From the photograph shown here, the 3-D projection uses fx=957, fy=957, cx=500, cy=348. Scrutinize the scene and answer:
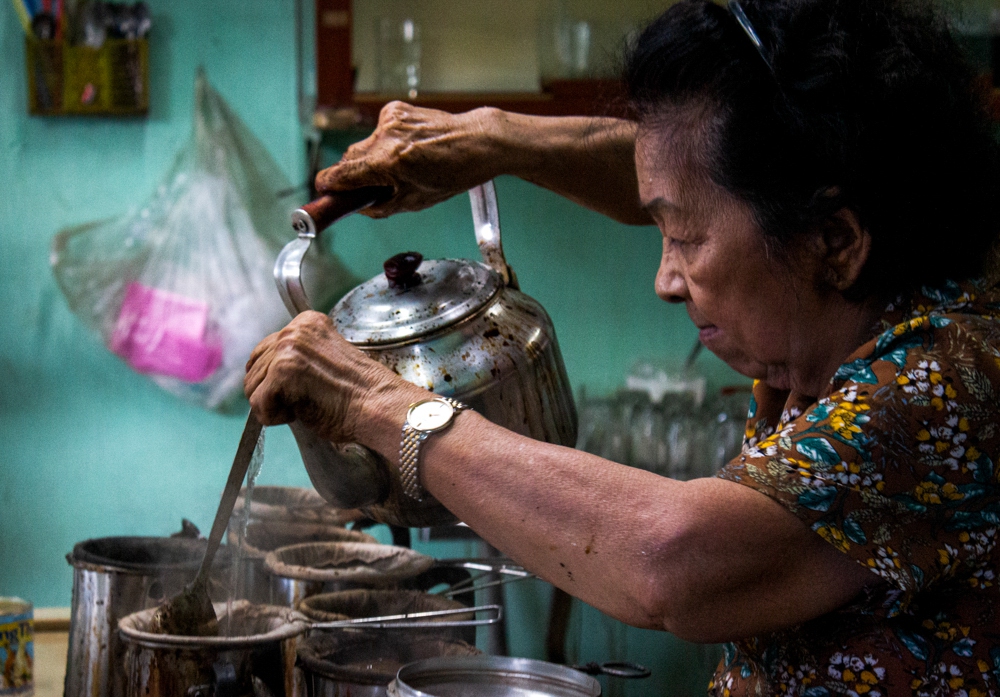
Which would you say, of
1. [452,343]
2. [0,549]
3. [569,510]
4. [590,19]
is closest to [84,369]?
[0,549]

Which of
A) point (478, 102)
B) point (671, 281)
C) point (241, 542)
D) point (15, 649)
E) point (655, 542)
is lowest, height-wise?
point (15, 649)

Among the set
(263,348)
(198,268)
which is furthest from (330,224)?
(198,268)

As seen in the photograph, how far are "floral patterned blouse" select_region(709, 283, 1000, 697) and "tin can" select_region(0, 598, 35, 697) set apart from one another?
144 centimetres

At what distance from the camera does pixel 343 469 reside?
1.04 meters

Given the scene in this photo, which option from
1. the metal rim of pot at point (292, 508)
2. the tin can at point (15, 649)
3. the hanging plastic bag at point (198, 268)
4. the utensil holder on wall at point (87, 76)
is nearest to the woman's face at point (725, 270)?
the metal rim of pot at point (292, 508)

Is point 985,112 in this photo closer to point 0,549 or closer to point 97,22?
point 97,22

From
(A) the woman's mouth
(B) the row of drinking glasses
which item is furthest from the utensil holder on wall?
(A) the woman's mouth

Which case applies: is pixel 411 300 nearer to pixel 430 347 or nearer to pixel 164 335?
pixel 430 347

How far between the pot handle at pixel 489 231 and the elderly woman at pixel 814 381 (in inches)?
13.5

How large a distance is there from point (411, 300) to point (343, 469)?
0.73ft

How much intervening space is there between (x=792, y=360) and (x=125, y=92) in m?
2.59

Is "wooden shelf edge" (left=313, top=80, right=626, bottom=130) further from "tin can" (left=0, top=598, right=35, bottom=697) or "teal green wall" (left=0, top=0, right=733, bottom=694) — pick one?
"tin can" (left=0, top=598, right=35, bottom=697)

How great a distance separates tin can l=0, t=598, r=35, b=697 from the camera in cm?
171

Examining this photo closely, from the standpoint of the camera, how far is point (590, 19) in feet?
9.17
